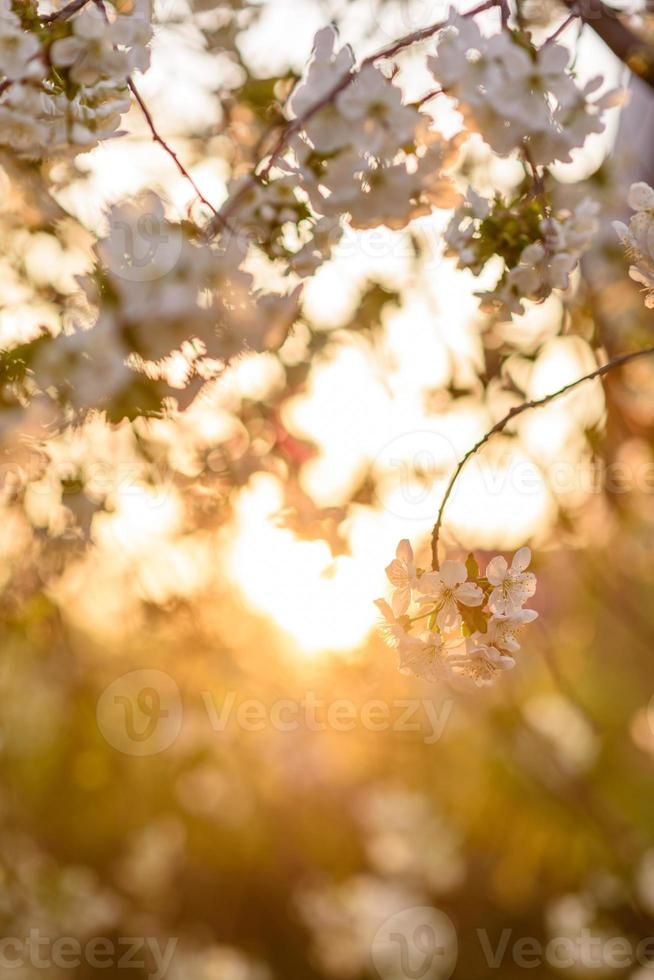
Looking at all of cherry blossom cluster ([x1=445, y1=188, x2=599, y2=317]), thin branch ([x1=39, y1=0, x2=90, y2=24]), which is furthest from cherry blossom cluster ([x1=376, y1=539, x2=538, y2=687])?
thin branch ([x1=39, y1=0, x2=90, y2=24])

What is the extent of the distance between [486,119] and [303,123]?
0.71ft

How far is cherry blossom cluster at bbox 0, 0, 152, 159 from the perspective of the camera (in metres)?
0.93

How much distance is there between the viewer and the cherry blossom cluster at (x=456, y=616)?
97cm

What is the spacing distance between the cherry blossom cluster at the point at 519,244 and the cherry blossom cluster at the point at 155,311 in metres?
0.25

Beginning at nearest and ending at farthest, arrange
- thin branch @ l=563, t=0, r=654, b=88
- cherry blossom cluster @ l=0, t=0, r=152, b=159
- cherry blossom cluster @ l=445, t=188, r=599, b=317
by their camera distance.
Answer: cherry blossom cluster @ l=0, t=0, r=152, b=159 < cherry blossom cluster @ l=445, t=188, r=599, b=317 < thin branch @ l=563, t=0, r=654, b=88

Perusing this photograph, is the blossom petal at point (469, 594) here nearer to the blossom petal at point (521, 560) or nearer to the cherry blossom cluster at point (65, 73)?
the blossom petal at point (521, 560)

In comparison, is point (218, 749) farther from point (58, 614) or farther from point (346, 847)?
point (58, 614)

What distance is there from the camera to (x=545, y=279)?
3.45ft

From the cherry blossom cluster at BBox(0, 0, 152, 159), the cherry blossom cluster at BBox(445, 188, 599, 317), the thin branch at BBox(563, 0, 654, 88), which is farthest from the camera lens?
the thin branch at BBox(563, 0, 654, 88)

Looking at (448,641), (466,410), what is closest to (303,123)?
(448,641)

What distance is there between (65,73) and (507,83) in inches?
19.8

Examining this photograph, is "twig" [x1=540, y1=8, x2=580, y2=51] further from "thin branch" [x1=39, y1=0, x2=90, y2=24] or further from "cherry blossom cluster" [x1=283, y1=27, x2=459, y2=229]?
"thin branch" [x1=39, y1=0, x2=90, y2=24]

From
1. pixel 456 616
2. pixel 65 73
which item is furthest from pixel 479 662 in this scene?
pixel 65 73

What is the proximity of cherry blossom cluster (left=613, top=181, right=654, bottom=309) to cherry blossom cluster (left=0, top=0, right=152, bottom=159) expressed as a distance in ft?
1.92
